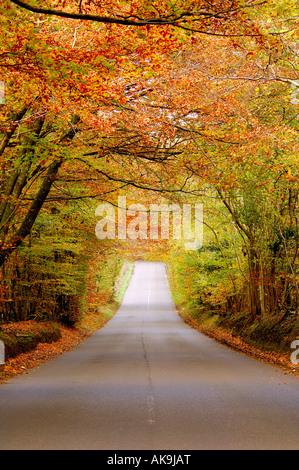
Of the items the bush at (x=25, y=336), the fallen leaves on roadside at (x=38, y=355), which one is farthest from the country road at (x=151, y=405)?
the bush at (x=25, y=336)

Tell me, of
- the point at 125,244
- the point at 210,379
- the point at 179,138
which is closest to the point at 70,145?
the point at 179,138

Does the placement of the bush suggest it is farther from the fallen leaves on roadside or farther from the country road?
the country road

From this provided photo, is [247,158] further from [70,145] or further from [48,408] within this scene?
[48,408]

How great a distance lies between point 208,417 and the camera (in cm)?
768

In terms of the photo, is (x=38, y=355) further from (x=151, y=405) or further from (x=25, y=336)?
(x=151, y=405)

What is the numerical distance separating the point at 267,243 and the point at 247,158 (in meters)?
5.85

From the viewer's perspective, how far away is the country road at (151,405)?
6340 millimetres

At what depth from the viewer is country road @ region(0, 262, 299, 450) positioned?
6.34 meters

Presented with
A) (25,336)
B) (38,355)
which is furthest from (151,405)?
(25,336)

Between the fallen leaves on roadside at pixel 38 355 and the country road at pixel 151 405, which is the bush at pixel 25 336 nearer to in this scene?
the fallen leaves on roadside at pixel 38 355

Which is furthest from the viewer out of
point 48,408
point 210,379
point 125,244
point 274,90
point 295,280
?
point 125,244

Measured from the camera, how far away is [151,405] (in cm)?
865

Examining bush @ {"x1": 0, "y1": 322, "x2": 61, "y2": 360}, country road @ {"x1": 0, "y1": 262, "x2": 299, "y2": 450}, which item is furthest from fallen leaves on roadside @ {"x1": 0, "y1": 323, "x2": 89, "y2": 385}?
country road @ {"x1": 0, "y1": 262, "x2": 299, "y2": 450}

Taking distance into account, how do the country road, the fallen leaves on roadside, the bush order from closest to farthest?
→ the country road → the fallen leaves on roadside → the bush
